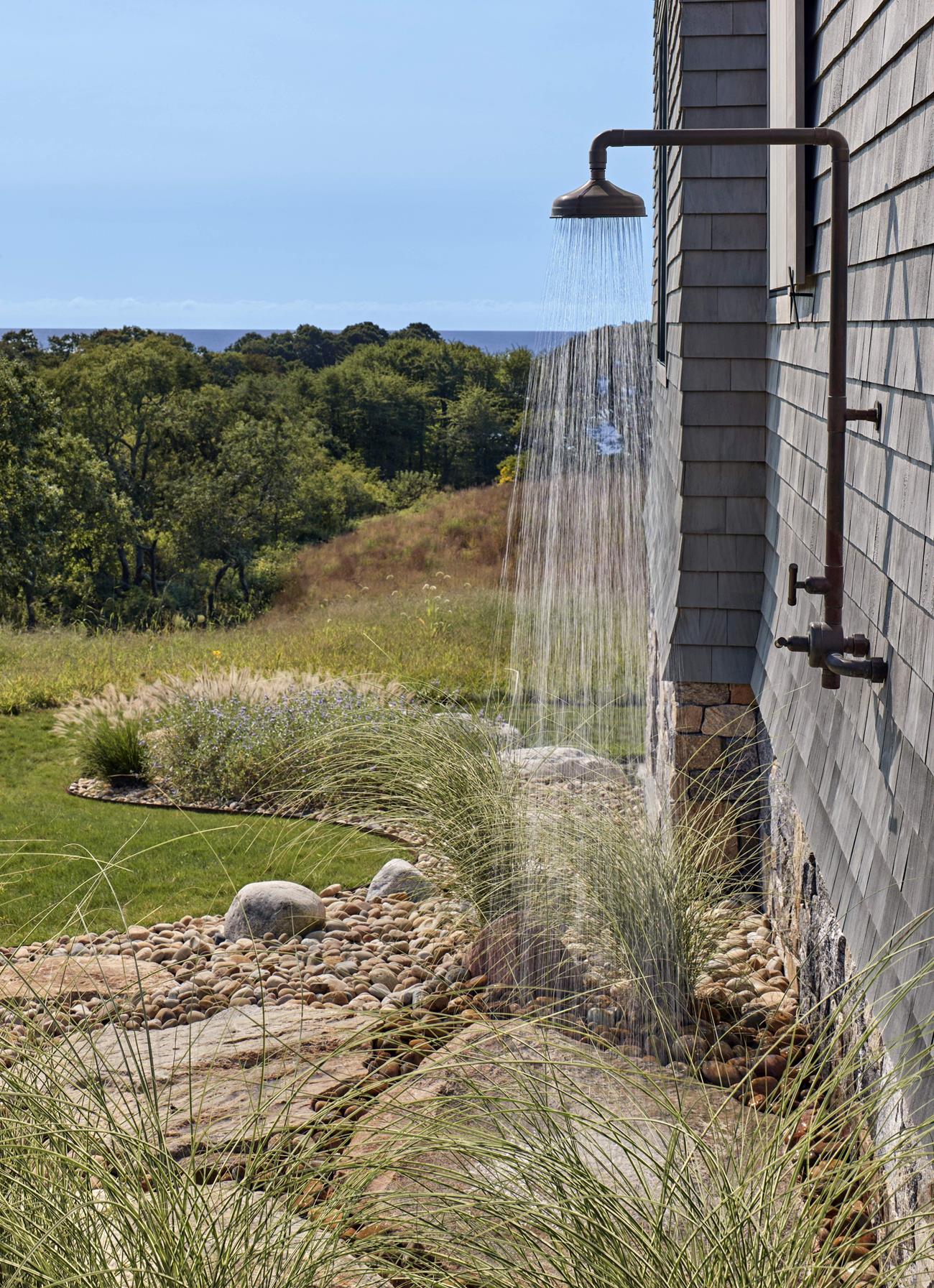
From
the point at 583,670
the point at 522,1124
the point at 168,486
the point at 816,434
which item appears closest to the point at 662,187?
the point at 816,434

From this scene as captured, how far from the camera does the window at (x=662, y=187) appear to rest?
5996 mm

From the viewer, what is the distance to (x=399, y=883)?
5.24 m

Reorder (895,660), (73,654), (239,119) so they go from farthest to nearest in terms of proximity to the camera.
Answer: (239,119), (73,654), (895,660)

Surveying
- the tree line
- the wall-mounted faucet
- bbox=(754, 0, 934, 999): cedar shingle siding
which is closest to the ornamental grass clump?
bbox=(754, 0, 934, 999): cedar shingle siding

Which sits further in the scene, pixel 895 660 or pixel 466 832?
pixel 466 832

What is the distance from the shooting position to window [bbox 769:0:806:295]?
3.14 m

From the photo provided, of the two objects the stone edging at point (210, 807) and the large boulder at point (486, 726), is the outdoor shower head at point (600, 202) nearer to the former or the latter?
the large boulder at point (486, 726)

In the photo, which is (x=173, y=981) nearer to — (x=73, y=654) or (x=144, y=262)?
(x=73, y=654)

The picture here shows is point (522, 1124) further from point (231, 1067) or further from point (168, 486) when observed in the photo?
point (168, 486)

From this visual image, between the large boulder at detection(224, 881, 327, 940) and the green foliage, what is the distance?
128 inches

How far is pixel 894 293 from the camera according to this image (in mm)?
2174

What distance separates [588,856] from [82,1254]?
7.13ft

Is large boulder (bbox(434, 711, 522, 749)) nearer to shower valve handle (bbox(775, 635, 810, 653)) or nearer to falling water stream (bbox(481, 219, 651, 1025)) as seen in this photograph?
falling water stream (bbox(481, 219, 651, 1025))

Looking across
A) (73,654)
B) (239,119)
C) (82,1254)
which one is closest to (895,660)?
(82,1254)
